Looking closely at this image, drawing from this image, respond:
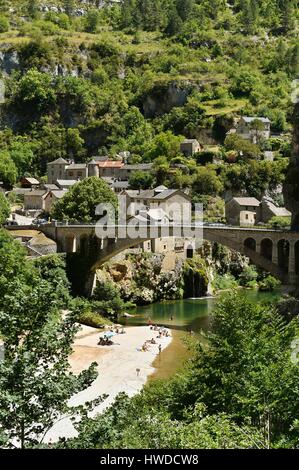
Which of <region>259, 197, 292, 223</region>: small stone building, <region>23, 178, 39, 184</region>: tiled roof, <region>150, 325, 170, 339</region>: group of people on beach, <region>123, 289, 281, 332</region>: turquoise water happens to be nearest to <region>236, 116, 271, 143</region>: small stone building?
<region>259, 197, 292, 223</region>: small stone building

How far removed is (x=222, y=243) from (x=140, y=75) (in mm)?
99181

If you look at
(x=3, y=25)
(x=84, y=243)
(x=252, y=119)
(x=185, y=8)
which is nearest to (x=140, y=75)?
(x=3, y=25)

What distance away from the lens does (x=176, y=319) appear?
65.0m

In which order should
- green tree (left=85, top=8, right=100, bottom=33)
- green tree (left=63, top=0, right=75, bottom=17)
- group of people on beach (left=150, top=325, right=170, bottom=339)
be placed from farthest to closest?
1. green tree (left=63, top=0, right=75, bottom=17)
2. green tree (left=85, top=8, right=100, bottom=33)
3. group of people on beach (left=150, top=325, right=170, bottom=339)

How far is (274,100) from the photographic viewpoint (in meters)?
131

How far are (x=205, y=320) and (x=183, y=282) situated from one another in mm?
16537

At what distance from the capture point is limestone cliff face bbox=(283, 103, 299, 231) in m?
62.8

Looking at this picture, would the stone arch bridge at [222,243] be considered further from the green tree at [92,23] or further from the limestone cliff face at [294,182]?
the green tree at [92,23]

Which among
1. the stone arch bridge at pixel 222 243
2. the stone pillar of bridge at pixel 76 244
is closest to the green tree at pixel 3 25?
the stone arch bridge at pixel 222 243

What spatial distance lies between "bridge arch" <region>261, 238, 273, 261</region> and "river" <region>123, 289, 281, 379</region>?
386 cm

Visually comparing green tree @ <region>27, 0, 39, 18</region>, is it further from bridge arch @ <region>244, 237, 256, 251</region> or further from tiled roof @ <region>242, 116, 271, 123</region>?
bridge arch @ <region>244, 237, 256, 251</region>

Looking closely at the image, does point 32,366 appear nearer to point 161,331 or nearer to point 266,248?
point 161,331

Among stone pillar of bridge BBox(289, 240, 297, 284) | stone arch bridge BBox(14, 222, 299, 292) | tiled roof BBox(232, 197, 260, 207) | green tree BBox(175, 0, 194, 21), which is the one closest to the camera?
stone pillar of bridge BBox(289, 240, 297, 284)

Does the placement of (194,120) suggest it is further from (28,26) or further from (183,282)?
(28,26)
